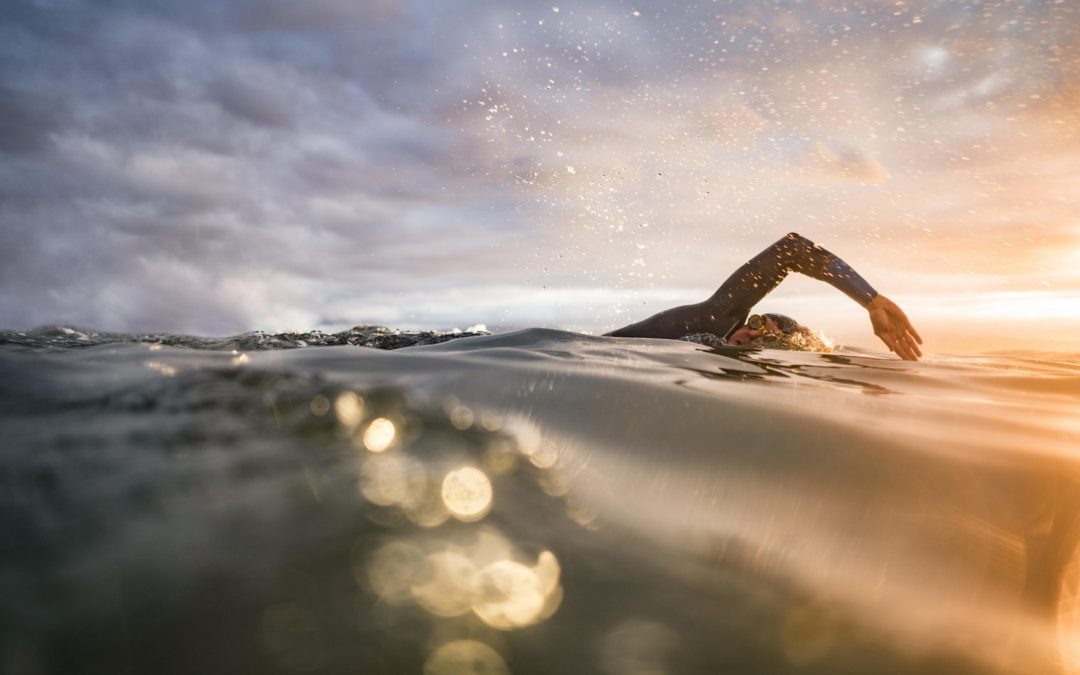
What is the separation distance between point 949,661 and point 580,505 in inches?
28.8

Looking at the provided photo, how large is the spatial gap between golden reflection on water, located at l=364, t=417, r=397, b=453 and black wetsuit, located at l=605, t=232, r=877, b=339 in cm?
544

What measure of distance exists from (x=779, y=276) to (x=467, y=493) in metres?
6.05

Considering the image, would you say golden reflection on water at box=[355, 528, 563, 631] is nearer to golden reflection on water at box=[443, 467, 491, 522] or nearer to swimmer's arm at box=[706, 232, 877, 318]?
golden reflection on water at box=[443, 467, 491, 522]

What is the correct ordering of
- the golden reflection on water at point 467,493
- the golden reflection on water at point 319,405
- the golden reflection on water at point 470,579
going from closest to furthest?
the golden reflection on water at point 470,579 < the golden reflection on water at point 467,493 < the golden reflection on water at point 319,405

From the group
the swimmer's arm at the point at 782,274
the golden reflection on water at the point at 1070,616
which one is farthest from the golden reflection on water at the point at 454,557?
the swimmer's arm at the point at 782,274

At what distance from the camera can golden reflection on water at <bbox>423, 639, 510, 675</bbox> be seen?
31.5 inches

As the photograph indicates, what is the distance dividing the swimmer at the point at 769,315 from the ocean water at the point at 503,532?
3.57 metres

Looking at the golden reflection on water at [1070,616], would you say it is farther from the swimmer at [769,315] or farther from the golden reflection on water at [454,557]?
the swimmer at [769,315]

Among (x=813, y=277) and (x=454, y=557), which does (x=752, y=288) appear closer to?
(x=813, y=277)

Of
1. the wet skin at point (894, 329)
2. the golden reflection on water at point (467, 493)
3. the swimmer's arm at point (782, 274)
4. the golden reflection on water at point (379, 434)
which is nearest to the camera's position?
the golden reflection on water at point (467, 493)

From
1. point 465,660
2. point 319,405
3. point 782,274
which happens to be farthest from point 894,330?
point 465,660

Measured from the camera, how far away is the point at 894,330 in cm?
543

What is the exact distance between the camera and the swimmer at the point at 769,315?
5434 mm

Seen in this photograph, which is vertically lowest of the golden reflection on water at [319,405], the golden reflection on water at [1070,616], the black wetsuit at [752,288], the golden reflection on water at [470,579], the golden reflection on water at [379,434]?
the golden reflection on water at [1070,616]
